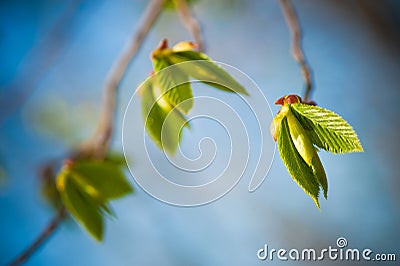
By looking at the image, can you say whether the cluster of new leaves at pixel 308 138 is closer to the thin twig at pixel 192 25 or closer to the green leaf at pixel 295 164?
the green leaf at pixel 295 164

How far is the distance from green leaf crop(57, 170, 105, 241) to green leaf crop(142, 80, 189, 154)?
143 millimetres

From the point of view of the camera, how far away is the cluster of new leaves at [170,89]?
400mm

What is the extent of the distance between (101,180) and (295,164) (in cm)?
27

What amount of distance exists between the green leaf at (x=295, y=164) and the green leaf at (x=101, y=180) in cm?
25

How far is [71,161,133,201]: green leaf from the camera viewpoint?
554mm

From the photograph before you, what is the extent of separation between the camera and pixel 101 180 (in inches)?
22.3

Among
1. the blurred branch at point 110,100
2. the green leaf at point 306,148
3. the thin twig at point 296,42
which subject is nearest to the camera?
the green leaf at point 306,148

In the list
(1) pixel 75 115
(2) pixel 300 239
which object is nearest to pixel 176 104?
(2) pixel 300 239

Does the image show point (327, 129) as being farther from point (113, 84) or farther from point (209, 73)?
point (113, 84)

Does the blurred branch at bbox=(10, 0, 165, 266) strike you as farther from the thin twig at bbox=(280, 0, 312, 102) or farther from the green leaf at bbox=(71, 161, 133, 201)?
the thin twig at bbox=(280, 0, 312, 102)

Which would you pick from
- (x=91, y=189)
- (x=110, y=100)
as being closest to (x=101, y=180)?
(x=91, y=189)

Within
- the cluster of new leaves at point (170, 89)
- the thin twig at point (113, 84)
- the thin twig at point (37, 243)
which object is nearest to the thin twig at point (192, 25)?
the thin twig at point (113, 84)

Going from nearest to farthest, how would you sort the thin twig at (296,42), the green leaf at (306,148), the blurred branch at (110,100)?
the green leaf at (306,148) → the thin twig at (296,42) → the blurred branch at (110,100)

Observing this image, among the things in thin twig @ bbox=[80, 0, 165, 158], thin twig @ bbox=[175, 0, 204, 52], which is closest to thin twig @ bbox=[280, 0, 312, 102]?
thin twig @ bbox=[175, 0, 204, 52]
